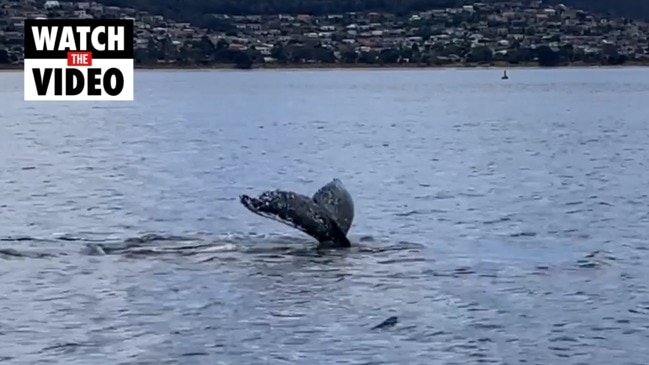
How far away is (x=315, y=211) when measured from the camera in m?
25.4

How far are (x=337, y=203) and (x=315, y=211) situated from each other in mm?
502

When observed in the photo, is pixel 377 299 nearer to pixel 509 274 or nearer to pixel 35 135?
pixel 509 274

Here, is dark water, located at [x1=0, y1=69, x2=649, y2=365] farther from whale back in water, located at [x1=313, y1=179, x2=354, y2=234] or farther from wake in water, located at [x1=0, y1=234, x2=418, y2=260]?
whale back in water, located at [x1=313, y1=179, x2=354, y2=234]

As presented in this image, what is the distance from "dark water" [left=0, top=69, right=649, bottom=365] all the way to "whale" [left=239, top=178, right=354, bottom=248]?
456 mm

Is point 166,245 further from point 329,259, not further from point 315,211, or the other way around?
point 329,259

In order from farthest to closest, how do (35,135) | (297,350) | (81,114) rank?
1. (81,114)
2. (35,135)
3. (297,350)

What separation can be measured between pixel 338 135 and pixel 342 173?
24.9m

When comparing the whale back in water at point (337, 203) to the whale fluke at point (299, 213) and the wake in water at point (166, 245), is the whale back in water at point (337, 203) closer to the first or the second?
the whale fluke at point (299, 213)

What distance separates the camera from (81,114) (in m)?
105

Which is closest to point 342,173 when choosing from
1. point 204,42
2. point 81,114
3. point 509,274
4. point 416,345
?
point 509,274

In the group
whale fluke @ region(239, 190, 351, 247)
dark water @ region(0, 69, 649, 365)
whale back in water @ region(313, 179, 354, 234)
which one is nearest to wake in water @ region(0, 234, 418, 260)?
dark water @ region(0, 69, 649, 365)

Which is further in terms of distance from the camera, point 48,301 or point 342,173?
point 342,173

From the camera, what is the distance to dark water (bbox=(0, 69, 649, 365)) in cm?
1878

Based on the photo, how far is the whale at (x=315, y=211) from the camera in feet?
82.2
